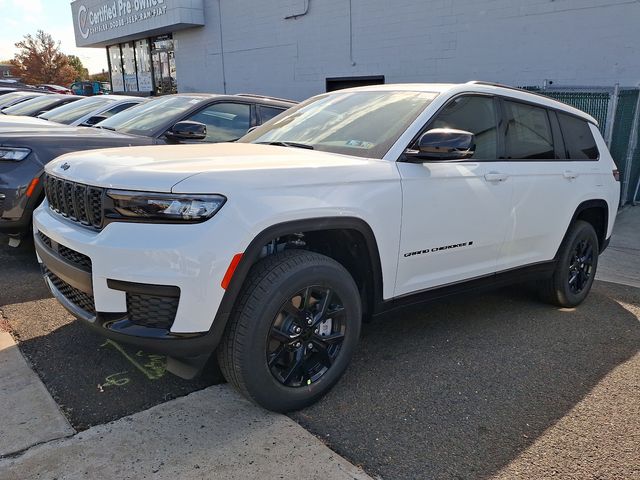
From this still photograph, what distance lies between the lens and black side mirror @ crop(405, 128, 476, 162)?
320 cm

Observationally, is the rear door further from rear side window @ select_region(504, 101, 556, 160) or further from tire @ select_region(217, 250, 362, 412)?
tire @ select_region(217, 250, 362, 412)

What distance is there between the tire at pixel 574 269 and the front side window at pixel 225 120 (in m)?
3.70

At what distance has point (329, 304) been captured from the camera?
3.04m

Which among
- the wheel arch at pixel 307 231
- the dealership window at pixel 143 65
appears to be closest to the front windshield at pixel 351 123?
the wheel arch at pixel 307 231

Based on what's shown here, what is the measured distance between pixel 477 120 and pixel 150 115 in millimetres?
4043

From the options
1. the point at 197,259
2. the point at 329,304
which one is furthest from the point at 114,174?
the point at 329,304

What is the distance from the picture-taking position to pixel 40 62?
1871 inches

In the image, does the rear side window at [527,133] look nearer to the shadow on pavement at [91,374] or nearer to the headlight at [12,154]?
the shadow on pavement at [91,374]

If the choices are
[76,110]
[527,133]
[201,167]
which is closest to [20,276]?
[201,167]

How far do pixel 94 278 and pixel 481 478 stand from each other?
2009 millimetres

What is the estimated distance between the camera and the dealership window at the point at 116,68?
2752 cm

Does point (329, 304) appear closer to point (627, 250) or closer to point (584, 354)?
point (584, 354)

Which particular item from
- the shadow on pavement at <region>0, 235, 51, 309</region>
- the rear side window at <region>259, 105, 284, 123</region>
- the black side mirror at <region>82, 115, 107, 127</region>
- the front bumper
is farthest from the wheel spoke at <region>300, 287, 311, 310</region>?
the black side mirror at <region>82, 115, 107, 127</region>

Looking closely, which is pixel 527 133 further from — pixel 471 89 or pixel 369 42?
pixel 369 42
